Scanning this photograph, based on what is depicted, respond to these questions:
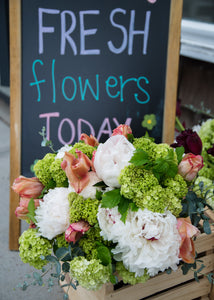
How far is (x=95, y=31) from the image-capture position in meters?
1.38

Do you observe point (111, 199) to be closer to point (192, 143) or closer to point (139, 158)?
point (139, 158)

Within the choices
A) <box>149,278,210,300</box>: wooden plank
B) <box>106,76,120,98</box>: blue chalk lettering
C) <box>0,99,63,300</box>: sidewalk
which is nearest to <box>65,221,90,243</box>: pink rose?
<box>149,278,210,300</box>: wooden plank

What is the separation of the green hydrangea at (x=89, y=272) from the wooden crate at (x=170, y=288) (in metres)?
0.10

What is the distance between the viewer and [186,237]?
78 cm

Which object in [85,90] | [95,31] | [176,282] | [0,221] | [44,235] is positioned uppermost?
[95,31]

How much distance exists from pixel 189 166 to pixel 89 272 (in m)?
0.35

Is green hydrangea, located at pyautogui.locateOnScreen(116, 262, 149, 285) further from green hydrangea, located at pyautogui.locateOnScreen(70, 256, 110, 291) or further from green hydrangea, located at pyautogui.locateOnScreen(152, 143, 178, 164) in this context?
green hydrangea, located at pyautogui.locateOnScreen(152, 143, 178, 164)

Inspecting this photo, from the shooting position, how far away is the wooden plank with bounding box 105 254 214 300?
2.95ft

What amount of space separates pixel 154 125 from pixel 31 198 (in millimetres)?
811

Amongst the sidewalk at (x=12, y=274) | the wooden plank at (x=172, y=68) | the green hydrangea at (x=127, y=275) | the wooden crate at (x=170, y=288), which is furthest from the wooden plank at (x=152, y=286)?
the wooden plank at (x=172, y=68)

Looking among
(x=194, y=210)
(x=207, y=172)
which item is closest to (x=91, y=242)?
(x=194, y=210)

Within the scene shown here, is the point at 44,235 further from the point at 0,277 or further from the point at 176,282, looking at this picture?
the point at 0,277

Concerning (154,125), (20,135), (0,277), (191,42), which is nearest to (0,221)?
(0,277)

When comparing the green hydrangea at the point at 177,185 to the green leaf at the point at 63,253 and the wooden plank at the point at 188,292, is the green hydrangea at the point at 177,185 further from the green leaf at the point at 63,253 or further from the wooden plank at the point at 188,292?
the wooden plank at the point at 188,292
